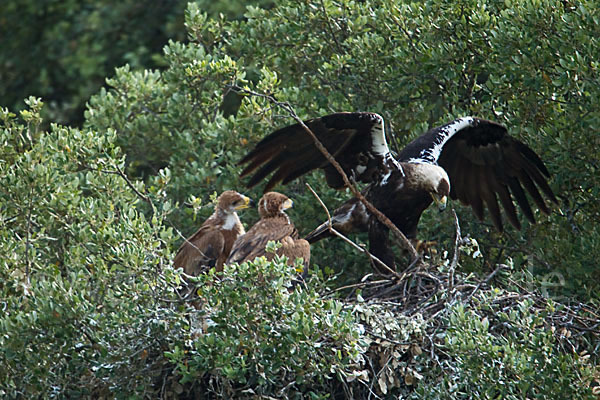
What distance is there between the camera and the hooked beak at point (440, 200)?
633 cm

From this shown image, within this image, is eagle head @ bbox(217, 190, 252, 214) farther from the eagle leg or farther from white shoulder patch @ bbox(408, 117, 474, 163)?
Result: white shoulder patch @ bbox(408, 117, 474, 163)

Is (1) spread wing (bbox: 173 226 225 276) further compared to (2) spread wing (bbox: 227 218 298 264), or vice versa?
(1) spread wing (bbox: 173 226 225 276)

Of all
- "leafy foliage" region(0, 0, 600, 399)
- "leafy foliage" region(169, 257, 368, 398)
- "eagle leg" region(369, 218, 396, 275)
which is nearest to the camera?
"leafy foliage" region(169, 257, 368, 398)

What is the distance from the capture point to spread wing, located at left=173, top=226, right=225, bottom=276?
6488 mm

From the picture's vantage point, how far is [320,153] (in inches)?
261

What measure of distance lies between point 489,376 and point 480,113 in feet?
8.63

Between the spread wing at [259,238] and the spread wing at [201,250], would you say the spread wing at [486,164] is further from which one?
the spread wing at [201,250]

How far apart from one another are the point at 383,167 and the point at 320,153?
44cm

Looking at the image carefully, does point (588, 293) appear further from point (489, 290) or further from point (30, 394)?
point (30, 394)

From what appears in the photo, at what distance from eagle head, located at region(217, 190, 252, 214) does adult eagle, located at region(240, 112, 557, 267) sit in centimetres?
12

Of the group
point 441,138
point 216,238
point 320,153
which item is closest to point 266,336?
point 216,238

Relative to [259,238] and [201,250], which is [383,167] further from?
[201,250]

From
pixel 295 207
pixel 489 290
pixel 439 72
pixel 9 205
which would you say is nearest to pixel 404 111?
pixel 439 72

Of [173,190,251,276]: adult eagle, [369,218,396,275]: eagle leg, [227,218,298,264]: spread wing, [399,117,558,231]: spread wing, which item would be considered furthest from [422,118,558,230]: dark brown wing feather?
[173,190,251,276]: adult eagle
